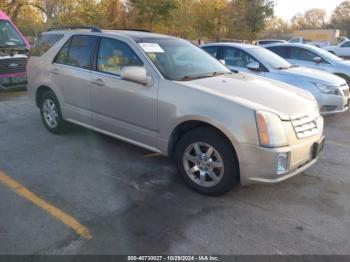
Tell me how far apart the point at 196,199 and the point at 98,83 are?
6.96 feet

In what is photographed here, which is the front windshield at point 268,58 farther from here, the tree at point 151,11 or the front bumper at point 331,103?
the tree at point 151,11

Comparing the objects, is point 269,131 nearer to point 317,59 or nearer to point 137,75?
point 137,75

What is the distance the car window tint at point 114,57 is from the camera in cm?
450

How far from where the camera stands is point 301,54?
9711 mm

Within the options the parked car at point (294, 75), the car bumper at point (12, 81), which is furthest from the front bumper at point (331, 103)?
the car bumper at point (12, 81)

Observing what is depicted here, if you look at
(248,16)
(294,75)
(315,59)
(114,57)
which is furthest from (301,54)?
(248,16)

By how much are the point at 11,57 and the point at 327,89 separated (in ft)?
25.7

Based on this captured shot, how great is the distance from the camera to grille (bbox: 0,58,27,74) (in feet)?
29.8

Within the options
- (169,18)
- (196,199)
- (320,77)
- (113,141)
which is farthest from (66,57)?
(169,18)

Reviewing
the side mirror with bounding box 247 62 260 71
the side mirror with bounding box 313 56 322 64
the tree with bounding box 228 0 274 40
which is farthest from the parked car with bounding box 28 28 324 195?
the tree with bounding box 228 0 274 40

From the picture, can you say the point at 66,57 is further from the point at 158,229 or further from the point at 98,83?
the point at 158,229

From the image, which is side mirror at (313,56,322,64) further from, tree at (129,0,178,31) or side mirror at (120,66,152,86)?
tree at (129,0,178,31)

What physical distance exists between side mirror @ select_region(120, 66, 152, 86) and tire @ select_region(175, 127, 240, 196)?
0.81m

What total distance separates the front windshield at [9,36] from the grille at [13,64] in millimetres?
649
